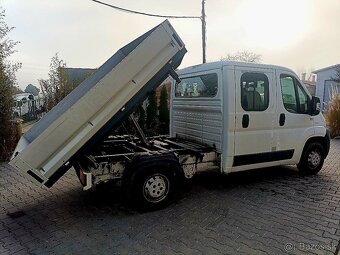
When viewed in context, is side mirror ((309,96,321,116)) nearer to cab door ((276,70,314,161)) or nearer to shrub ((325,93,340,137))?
cab door ((276,70,314,161))

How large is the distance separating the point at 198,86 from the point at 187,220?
2.55 meters

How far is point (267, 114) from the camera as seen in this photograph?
5090mm

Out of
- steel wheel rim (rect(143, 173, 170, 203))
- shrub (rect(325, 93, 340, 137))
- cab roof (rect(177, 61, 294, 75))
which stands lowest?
steel wheel rim (rect(143, 173, 170, 203))

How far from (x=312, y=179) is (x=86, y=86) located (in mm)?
4679

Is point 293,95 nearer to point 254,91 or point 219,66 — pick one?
point 254,91

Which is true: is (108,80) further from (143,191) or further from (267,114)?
(267,114)

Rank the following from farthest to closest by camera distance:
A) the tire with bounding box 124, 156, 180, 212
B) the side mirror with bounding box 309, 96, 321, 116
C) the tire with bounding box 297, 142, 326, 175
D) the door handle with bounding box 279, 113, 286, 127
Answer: the tire with bounding box 297, 142, 326, 175, the side mirror with bounding box 309, 96, 321, 116, the door handle with bounding box 279, 113, 286, 127, the tire with bounding box 124, 156, 180, 212

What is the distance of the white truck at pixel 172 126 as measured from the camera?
3.53 meters

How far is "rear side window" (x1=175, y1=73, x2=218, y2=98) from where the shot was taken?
4.98 m

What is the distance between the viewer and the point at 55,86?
9.56m

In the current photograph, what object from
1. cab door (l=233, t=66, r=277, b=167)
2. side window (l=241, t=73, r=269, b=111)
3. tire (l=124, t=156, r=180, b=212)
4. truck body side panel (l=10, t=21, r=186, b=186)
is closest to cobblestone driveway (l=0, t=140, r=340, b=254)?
tire (l=124, t=156, r=180, b=212)

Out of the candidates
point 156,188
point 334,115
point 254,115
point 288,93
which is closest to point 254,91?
point 254,115

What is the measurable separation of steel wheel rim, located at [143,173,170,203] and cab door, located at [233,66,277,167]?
1.27 meters

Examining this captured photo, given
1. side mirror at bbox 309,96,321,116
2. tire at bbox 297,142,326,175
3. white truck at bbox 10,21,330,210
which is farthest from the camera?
tire at bbox 297,142,326,175
